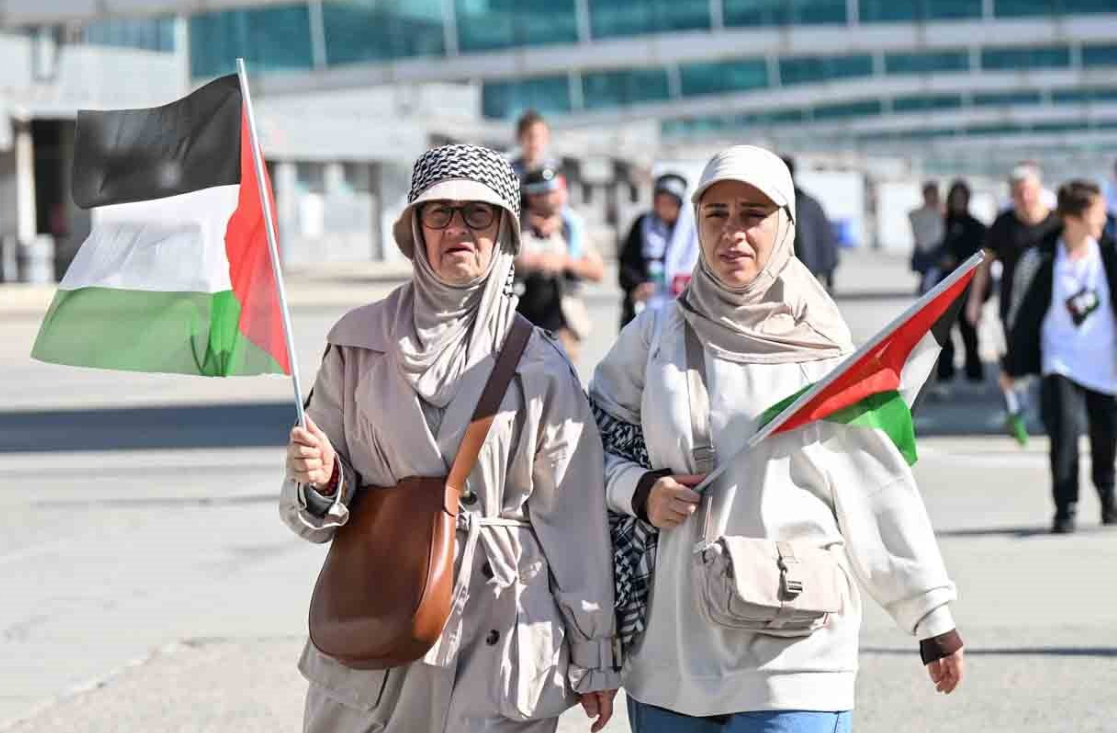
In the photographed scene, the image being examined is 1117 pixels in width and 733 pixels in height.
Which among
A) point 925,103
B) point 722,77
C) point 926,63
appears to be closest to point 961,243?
point 926,63

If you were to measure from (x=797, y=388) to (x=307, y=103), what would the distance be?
53.6m

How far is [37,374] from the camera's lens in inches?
918

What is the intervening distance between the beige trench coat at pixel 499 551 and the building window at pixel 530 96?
54187 millimetres

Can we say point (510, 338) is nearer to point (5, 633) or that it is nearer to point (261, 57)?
point (5, 633)

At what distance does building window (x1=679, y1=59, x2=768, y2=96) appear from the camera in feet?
202

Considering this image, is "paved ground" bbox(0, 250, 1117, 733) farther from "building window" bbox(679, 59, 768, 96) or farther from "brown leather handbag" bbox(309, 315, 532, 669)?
"building window" bbox(679, 59, 768, 96)

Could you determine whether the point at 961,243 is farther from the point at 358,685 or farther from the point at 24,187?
the point at 24,187

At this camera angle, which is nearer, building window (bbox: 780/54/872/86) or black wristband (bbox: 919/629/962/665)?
black wristband (bbox: 919/629/962/665)

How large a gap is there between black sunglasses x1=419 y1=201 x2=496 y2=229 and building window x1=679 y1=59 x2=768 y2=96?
5744 cm

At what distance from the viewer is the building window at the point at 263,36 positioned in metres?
44.4

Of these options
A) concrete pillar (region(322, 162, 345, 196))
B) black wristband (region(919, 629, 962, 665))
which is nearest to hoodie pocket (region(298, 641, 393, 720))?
black wristband (region(919, 629, 962, 665))

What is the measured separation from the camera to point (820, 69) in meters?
62.5

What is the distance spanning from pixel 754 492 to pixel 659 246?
27.2ft

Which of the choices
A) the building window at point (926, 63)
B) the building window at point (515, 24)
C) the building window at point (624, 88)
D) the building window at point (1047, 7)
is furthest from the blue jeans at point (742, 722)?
the building window at point (926, 63)
